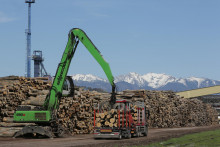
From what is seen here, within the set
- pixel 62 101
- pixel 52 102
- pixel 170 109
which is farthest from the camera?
pixel 170 109

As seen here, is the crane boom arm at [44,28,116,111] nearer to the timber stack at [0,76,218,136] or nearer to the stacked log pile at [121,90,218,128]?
the timber stack at [0,76,218,136]

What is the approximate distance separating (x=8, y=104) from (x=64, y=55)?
22.3 feet

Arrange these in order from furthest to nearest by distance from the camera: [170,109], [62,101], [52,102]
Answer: [170,109], [62,101], [52,102]

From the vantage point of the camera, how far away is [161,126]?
4409cm

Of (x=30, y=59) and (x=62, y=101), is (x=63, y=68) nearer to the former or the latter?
(x=62, y=101)

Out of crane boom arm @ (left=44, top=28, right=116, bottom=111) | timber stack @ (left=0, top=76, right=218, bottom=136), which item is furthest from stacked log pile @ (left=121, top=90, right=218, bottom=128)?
crane boom arm @ (left=44, top=28, right=116, bottom=111)

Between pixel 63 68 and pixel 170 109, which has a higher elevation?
pixel 63 68

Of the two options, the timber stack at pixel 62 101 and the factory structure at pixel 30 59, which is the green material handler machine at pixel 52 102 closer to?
the timber stack at pixel 62 101

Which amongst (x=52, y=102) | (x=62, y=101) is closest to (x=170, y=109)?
(x=62, y=101)

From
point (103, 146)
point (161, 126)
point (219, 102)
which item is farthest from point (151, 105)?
point (219, 102)

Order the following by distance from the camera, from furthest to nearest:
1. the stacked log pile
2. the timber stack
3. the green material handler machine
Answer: the stacked log pile < the timber stack < the green material handler machine

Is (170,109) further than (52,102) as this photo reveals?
Yes

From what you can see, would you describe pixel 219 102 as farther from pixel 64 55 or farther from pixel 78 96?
pixel 64 55

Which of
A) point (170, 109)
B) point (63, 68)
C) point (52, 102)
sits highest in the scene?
point (63, 68)
